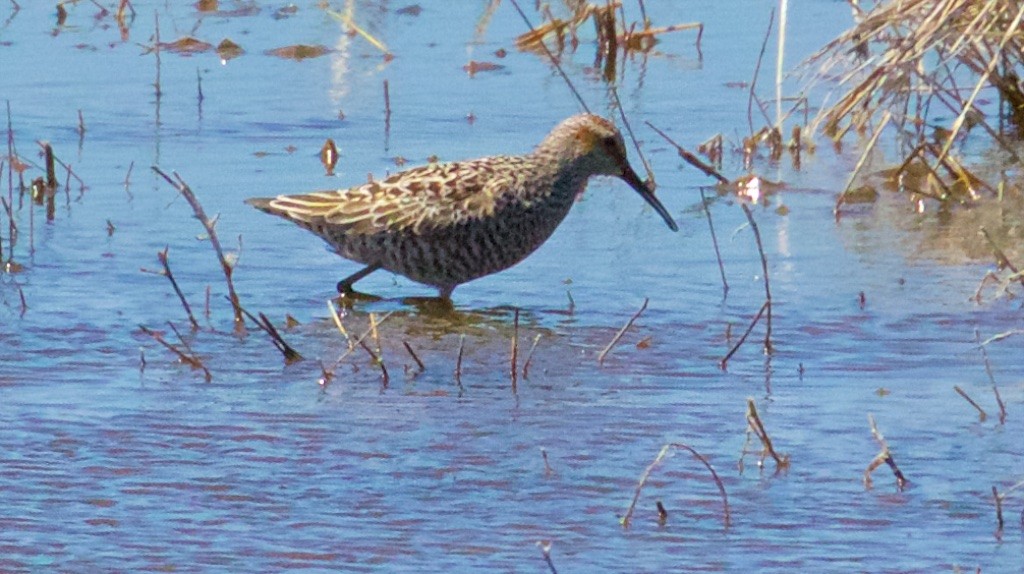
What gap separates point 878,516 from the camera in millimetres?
5574

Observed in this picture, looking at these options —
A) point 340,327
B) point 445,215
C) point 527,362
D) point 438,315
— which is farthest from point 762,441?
point 445,215

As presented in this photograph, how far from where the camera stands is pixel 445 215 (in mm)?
8289

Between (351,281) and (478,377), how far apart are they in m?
1.53

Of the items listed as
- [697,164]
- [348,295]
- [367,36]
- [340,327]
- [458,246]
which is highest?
[367,36]

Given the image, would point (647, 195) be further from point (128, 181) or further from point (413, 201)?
point (128, 181)

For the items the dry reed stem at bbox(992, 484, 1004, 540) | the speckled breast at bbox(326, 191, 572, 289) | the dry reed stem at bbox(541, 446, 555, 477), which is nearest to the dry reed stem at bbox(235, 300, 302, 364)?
the speckled breast at bbox(326, 191, 572, 289)

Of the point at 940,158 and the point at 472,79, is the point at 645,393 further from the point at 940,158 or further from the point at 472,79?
the point at 472,79

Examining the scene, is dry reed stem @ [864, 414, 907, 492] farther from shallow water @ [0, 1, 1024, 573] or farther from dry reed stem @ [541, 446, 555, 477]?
dry reed stem @ [541, 446, 555, 477]

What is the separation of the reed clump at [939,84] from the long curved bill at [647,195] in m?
0.84

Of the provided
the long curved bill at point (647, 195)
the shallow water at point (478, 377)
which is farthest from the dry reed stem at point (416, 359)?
the long curved bill at point (647, 195)

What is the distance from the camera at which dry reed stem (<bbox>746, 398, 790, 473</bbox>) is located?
568 cm

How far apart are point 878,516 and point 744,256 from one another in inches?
125

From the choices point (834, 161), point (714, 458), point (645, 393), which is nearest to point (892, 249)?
point (834, 161)

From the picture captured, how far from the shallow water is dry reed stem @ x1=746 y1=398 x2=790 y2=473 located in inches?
1.8
